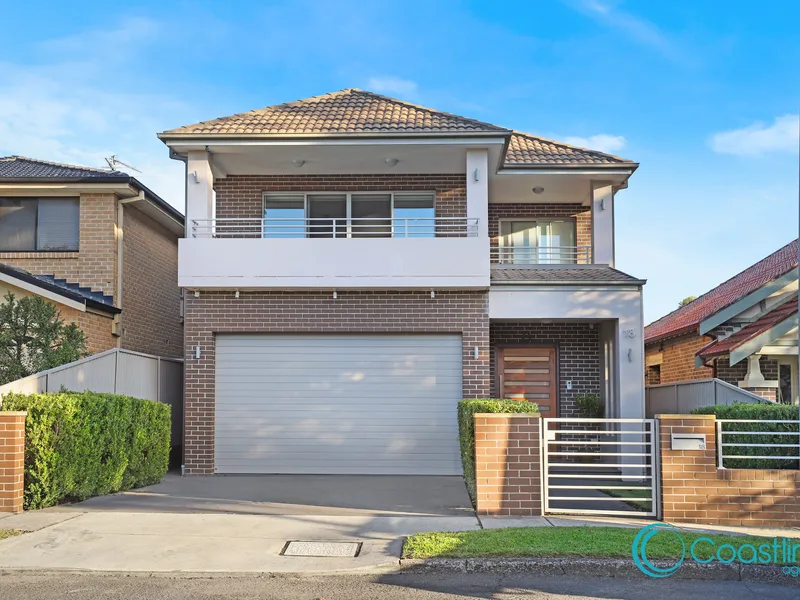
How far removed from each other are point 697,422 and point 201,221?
9673 mm

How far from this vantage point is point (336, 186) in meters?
17.2

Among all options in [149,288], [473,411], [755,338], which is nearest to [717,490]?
[473,411]

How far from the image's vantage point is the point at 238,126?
51.6 ft

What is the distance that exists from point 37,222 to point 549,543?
555 inches

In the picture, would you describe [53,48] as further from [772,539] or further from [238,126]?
[772,539]

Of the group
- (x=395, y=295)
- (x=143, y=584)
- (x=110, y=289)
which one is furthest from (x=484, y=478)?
(x=110, y=289)

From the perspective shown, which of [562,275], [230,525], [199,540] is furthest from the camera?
[562,275]

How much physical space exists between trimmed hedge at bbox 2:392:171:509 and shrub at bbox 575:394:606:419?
8.67 m

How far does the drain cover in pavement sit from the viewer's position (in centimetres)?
842

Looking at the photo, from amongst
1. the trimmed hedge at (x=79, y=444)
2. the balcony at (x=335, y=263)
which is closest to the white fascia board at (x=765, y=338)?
the balcony at (x=335, y=263)

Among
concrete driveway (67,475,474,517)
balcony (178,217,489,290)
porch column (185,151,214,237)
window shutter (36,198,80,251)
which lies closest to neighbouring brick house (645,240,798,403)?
balcony (178,217,489,290)

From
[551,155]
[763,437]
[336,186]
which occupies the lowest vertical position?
[763,437]

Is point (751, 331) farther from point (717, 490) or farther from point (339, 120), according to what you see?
point (339, 120)

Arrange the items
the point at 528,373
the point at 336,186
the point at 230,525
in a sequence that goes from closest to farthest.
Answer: the point at 230,525 < the point at 336,186 < the point at 528,373
